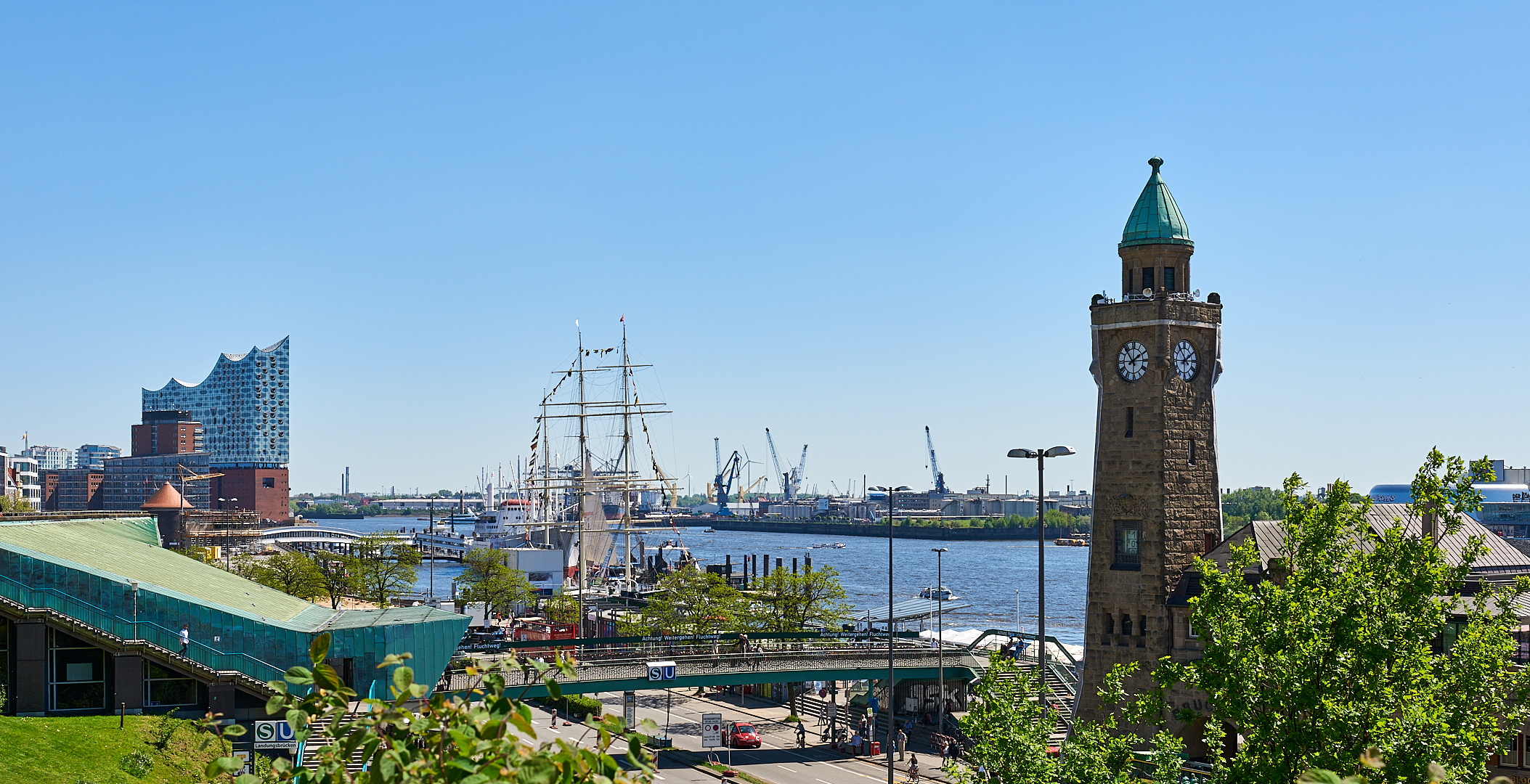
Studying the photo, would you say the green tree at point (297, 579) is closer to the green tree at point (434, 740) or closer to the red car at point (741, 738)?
the red car at point (741, 738)

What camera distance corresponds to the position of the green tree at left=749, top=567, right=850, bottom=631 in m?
77.4

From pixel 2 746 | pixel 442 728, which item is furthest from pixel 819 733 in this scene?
pixel 442 728

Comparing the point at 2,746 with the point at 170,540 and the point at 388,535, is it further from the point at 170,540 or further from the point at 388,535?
the point at 170,540

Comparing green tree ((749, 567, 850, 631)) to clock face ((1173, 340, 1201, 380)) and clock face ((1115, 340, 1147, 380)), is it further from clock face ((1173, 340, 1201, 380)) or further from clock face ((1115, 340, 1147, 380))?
clock face ((1173, 340, 1201, 380))

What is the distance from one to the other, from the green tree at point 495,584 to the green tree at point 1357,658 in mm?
74123

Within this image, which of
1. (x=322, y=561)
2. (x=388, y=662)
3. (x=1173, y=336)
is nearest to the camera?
(x=388, y=662)

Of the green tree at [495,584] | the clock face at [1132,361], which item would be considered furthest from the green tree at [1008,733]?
the green tree at [495,584]

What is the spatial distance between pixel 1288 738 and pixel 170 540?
127534 millimetres

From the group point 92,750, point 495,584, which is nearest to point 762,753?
point 92,750

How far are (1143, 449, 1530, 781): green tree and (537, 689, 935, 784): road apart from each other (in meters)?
27.4

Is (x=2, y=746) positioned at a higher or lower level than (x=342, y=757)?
lower

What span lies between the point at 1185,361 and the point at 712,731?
75.0ft

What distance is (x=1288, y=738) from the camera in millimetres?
23906

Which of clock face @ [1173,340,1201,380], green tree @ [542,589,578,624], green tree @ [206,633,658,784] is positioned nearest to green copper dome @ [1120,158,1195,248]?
clock face @ [1173,340,1201,380]
